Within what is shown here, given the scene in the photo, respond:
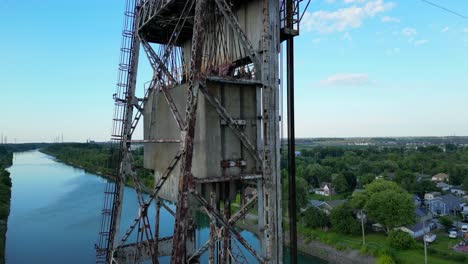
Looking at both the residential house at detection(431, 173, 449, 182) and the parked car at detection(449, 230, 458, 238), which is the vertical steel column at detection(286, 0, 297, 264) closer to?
the parked car at detection(449, 230, 458, 238)

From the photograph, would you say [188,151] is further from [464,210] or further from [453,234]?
[464,210]

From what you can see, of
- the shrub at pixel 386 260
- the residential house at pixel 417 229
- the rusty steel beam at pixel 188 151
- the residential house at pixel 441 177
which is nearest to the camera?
the rusty steel beam at pixel 188 151

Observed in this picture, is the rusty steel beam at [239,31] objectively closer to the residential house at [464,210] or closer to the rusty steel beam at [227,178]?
the rusty steel beam at [227,178]

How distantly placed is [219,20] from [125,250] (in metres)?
7.20

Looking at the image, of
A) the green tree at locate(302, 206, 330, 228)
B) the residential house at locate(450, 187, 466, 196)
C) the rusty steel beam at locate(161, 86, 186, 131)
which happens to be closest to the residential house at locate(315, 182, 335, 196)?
the residential house at locate(450, 187, 466, 196)

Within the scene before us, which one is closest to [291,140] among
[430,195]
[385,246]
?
→ [385,246]

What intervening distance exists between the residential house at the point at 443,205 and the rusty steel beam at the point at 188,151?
53.3 meters

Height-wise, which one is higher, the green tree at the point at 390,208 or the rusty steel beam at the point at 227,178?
the rusty steel beam at the point at 227,178

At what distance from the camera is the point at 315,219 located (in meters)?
38.8

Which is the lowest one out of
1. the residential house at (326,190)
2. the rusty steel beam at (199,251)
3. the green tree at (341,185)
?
the residential house at (326,190)

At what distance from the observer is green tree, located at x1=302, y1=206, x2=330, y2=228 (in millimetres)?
38562

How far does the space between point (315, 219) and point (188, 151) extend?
36.2 meters

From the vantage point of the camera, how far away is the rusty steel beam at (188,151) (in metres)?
5.52

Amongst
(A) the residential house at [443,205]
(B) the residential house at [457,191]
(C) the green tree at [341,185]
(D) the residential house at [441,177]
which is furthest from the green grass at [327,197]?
(D) the residential house at [441,177]
